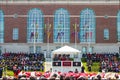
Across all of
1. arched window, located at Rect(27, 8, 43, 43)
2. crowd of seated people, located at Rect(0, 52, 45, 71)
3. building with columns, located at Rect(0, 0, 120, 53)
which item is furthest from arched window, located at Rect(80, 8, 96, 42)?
crowd of seated people, located at Rect(0, 52, 45, 71)

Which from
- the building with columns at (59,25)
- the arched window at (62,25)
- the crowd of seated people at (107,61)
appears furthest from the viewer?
the arched window at (62,25)

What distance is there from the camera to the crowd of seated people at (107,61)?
206 feet

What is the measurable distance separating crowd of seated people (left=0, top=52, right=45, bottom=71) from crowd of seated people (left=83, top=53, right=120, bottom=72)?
760cm

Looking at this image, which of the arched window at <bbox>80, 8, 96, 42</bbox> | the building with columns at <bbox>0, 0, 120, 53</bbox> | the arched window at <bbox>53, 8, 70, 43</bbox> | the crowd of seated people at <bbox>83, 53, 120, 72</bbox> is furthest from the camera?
the arched window at <bbox>53, 8, 70, 43</bbox>

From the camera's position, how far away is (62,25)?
284ft

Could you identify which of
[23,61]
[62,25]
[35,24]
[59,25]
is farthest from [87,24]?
[23,61]

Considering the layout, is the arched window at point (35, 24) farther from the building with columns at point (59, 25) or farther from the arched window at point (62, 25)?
the arched window at point (62, 25)

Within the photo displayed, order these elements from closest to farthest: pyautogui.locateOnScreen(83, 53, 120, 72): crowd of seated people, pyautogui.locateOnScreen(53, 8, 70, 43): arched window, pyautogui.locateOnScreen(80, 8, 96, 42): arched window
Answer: pyautogui.locateOnScreen(83, 53, 120, 72): crowd of seated people → pyautogui.locateOnScreen(80, 8, 96, 42): arched window → pyautogui.locateOnScreen(53, 8, 70, 43): arched window

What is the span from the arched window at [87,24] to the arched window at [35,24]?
7598 mm

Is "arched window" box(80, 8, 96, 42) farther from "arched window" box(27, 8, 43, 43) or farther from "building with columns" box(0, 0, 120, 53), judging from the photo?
"arched window" box(27, 8, 43, 43)

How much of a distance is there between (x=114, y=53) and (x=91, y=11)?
951cm

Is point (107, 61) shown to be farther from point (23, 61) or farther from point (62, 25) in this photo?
point (62, 25)

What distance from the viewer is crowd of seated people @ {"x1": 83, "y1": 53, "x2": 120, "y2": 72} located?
62.7 meters

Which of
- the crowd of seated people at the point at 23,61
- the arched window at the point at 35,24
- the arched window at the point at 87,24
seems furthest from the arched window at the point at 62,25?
the crowd of seated people at the point at 23,61
